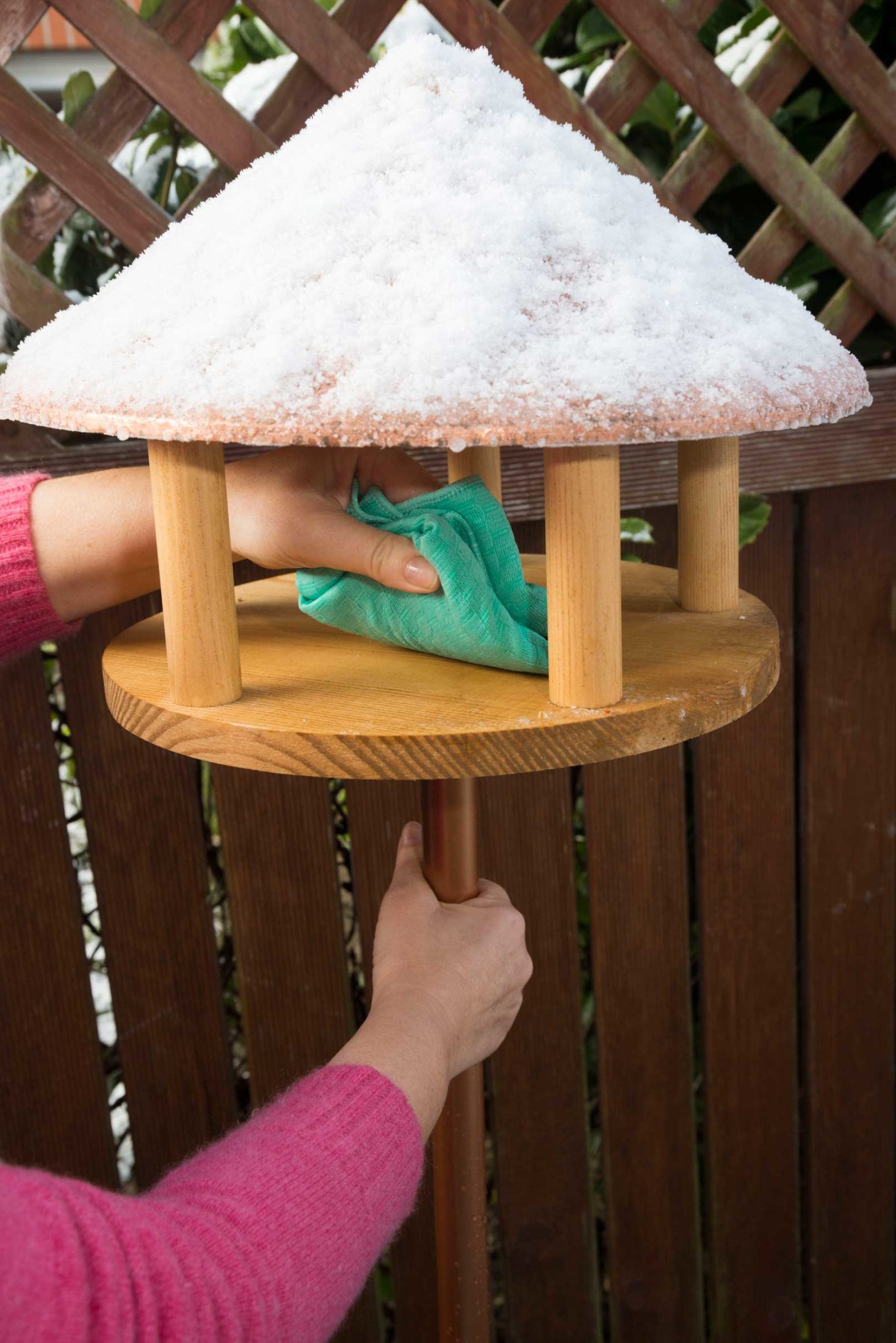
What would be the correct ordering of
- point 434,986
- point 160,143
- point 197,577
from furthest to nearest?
point 160,143
point 434,986
point 197,577

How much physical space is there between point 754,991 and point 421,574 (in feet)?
3.18

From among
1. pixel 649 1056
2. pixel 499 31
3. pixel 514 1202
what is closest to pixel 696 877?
pixel 649 1056

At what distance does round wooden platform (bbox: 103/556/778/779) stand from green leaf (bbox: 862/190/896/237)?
69cm

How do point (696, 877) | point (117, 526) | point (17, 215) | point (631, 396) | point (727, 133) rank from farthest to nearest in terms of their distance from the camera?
point (696, 877) → point (727, 133) → point (17, 215) → point (117, 526) → point (631, 396)

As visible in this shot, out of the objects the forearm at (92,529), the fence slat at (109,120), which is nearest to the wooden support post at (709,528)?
the forearm at (92,529)

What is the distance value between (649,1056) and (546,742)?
0.93m

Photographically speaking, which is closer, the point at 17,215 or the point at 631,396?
the point at 631,396

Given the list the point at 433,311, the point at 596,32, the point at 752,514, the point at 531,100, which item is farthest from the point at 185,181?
the point at 433,311

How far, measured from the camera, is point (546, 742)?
1.90 ft

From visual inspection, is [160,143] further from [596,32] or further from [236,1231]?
[236,1231]

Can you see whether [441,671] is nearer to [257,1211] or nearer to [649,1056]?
[257,1211]

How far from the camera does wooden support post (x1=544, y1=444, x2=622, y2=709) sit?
1.90 feet

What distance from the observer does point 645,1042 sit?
1383 millimetres

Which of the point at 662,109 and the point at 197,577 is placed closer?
the point at 197,577
